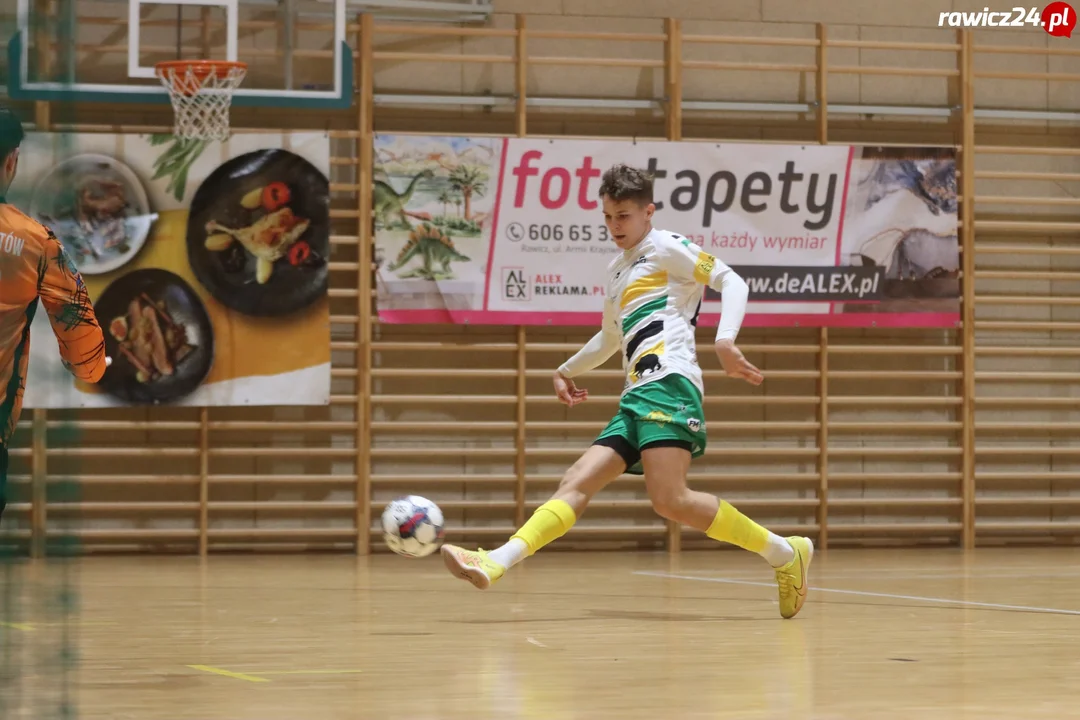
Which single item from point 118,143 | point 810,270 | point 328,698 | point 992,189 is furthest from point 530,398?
point 328,698

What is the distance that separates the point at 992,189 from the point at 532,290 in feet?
10.4

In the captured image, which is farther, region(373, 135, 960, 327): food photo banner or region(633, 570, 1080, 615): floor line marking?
region(373, 135, 960, 327): food photo banner

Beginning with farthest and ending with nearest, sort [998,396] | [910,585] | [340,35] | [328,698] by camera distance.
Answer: [998,396] < [340,35] < [910,585] < [328,698]

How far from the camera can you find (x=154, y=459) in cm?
862

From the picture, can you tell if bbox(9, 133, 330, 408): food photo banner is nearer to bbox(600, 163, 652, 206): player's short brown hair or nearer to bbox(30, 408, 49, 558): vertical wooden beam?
bbox(600, 163, 652, 206): player's short brown hair

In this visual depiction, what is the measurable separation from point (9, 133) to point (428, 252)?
5638mm

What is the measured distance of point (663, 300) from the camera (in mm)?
4965

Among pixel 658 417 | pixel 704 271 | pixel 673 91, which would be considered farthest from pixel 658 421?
pixel 673 91

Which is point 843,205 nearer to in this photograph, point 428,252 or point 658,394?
point 428,252

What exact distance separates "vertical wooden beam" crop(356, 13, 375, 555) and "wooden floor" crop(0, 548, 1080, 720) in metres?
1.57

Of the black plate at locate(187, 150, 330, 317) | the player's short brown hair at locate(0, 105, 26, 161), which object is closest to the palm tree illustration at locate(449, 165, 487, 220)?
the black plate at locate(187, 150, 330, 317)

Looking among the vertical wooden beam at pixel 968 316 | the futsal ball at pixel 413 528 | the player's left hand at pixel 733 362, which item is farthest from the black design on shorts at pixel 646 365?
the vertical wooden beam at pixel 968 316

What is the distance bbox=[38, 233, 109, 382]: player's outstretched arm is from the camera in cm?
338

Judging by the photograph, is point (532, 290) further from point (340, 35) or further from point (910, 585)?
point (910, 585)
